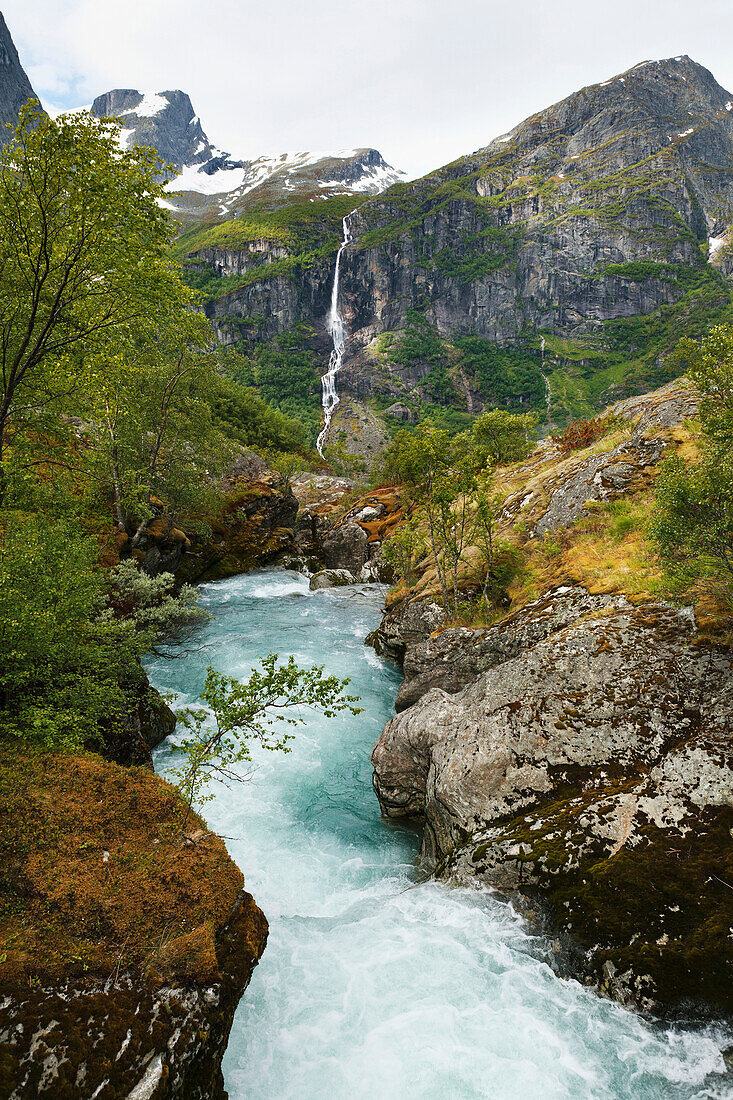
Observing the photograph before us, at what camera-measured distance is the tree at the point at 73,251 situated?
26.3ft

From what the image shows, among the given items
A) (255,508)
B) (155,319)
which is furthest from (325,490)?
(155,319)

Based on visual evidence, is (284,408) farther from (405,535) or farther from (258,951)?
(258,951)

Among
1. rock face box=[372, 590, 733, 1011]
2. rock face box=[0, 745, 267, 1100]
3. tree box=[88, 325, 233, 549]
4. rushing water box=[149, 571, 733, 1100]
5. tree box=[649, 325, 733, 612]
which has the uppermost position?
tree box=[88, 325, 233, 549]

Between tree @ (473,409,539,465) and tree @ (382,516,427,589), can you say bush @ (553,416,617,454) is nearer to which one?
tree @ (382,516,427,589)

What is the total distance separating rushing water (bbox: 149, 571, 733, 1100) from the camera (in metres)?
6.05

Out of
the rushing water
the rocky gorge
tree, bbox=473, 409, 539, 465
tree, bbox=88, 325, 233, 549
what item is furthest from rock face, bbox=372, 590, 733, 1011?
tree, bbox=473, 409, 539, 465

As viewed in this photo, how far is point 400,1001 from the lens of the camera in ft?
23.5

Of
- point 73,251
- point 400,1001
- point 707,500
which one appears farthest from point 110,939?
point 707,500

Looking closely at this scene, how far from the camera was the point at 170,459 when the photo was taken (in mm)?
27969

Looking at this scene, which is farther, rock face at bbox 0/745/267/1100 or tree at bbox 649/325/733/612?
tree at bbox 649/325/733/612

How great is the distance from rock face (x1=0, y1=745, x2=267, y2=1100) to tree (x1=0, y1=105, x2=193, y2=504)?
274 inches

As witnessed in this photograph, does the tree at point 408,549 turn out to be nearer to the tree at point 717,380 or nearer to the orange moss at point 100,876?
the tree at point 717,380

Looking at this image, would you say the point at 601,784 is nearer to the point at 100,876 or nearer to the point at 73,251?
the point at 100,876

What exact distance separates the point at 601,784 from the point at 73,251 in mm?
14319
